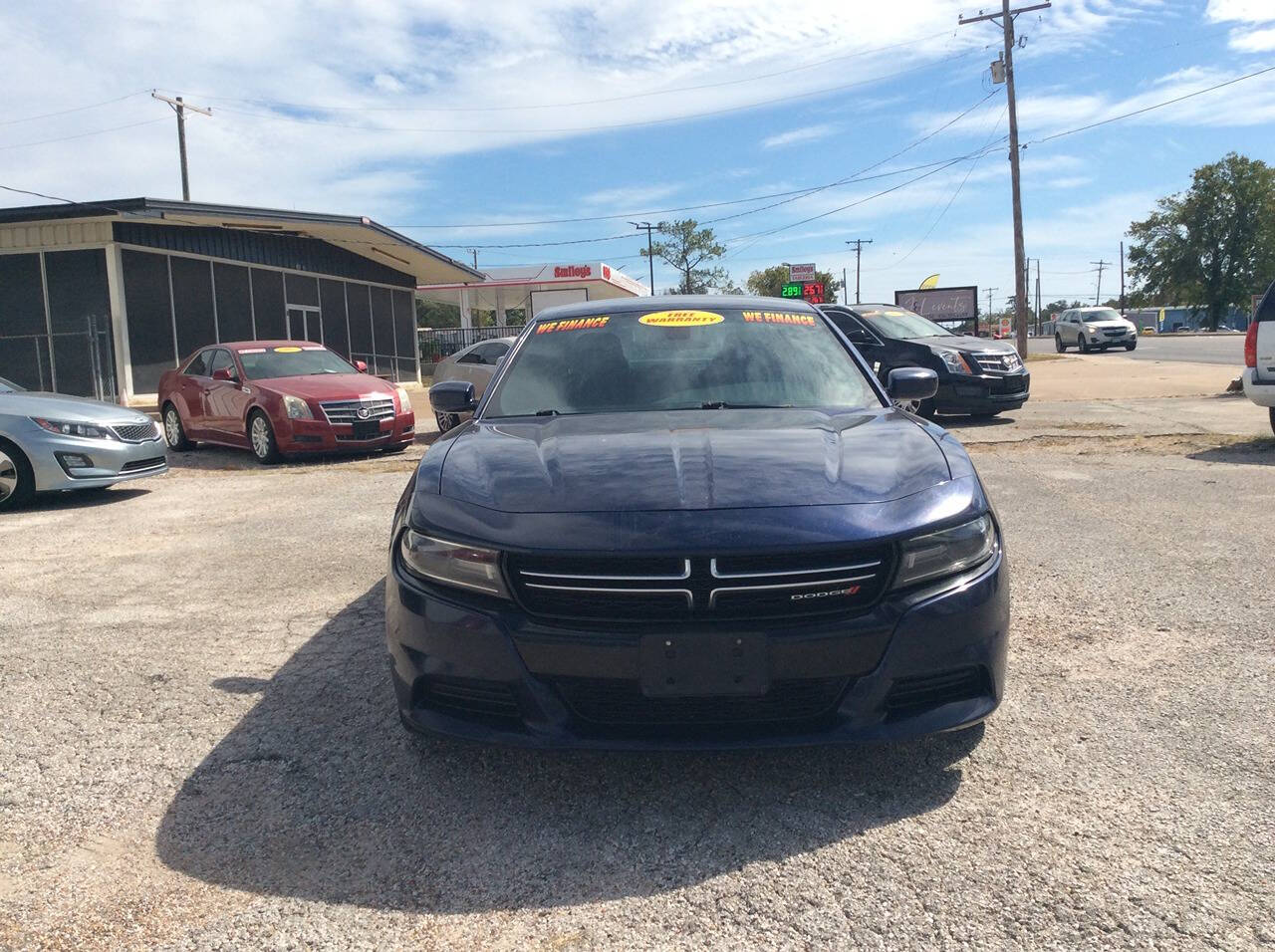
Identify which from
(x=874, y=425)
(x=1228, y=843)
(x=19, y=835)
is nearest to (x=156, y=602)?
(x=19, y=835)

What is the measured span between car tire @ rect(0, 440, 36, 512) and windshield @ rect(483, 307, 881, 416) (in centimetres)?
588

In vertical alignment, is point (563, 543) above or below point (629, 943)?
above

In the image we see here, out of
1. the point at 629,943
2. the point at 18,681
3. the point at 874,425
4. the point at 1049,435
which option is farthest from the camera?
the point at 1049,435

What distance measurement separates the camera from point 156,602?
201 inches

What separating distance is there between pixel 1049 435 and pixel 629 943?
10.4 meters

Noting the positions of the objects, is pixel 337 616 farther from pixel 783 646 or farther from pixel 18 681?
pixel 783 646

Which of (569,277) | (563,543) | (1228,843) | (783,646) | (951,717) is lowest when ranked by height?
(1228,843)

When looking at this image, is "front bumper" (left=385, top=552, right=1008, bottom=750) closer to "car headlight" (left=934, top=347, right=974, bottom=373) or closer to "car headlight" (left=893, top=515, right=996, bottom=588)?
"car headlight" (left=893, top=515, right=996, bottom=588)

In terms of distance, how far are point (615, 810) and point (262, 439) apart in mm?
9871

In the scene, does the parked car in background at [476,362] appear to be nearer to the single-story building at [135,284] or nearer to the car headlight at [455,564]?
the single-story building at [135,284]

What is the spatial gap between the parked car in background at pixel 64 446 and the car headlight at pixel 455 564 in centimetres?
685

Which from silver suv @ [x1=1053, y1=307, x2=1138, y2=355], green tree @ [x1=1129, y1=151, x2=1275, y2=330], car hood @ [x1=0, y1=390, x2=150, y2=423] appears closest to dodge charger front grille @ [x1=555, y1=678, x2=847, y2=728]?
car hood @ [x1=0, y1=390, x2=150, y2=423]

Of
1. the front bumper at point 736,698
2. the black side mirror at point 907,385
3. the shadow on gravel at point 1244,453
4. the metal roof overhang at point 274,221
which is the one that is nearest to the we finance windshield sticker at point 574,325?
the black side mirror at point 907,385

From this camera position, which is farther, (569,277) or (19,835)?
(569,277)
